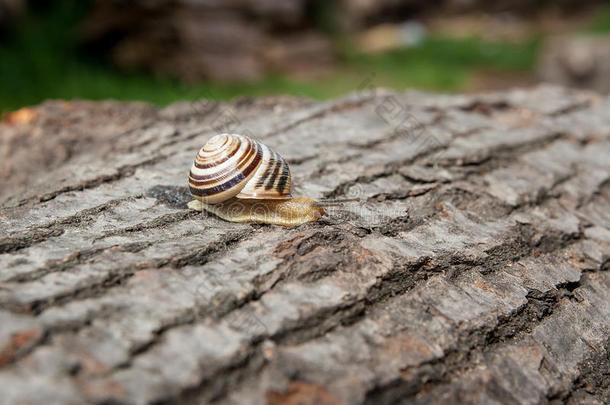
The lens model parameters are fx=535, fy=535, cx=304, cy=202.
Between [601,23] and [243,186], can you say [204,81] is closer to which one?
[243,186]

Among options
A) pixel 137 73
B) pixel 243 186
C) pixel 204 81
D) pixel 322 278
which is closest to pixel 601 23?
pixel 204 81

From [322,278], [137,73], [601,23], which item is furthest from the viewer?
[601,23]

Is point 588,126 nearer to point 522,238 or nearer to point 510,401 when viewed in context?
point 522,238

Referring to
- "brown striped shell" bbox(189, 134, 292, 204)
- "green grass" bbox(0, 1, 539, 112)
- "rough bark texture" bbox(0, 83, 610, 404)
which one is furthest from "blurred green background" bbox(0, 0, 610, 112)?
"brown striped shell" bbox(189, 134, 292, 204)

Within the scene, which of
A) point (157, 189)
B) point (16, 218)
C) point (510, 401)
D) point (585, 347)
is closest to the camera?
point (510, 401)

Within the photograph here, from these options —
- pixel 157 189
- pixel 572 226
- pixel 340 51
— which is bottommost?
pixel 340 51

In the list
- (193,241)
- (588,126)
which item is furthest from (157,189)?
(588,126)

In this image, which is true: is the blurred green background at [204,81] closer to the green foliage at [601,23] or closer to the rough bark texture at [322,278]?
the green foliage at [601,23]

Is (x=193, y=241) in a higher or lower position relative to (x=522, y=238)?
higher
